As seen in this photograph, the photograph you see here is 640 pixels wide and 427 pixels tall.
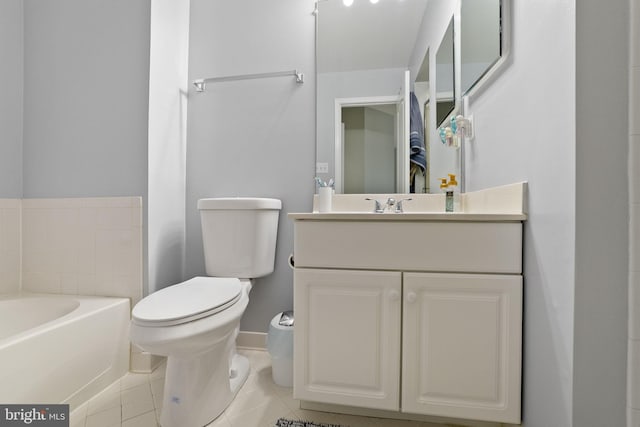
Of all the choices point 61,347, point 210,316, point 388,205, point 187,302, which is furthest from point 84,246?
point 388,205

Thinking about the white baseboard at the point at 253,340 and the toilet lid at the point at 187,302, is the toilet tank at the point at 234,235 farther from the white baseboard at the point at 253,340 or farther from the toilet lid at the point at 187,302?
the white baseboard at the point at 253,340

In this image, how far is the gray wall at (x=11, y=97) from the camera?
1601 millimetres

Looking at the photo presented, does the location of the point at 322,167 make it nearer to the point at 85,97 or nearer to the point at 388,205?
the point at 388,205

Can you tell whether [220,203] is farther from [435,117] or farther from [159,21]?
[435,117]

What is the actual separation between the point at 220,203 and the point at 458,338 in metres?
1.22

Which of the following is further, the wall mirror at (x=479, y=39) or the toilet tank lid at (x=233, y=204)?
the toilet tank lid at (x=233, y=204)

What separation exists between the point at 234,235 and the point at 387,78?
1.17 m

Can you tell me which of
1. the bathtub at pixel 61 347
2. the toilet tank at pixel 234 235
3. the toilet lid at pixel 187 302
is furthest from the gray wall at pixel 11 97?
the toilet lid at pixel 187 302

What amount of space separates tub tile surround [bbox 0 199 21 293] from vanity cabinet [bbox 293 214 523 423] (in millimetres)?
1660

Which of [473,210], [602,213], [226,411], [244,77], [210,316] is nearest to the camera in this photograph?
[602,213]

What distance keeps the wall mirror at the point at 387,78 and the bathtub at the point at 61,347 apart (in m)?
1.28

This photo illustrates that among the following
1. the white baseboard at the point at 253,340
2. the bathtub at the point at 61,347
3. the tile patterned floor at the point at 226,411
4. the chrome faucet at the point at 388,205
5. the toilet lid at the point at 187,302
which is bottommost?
the tile patterned floor at the point at 226,411

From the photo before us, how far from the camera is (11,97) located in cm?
163

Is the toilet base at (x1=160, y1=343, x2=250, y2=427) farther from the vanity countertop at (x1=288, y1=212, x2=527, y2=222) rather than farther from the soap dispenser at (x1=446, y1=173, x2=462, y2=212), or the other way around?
the soap dispenser at (x1=446, y1=173, x2=462, y2=212)
